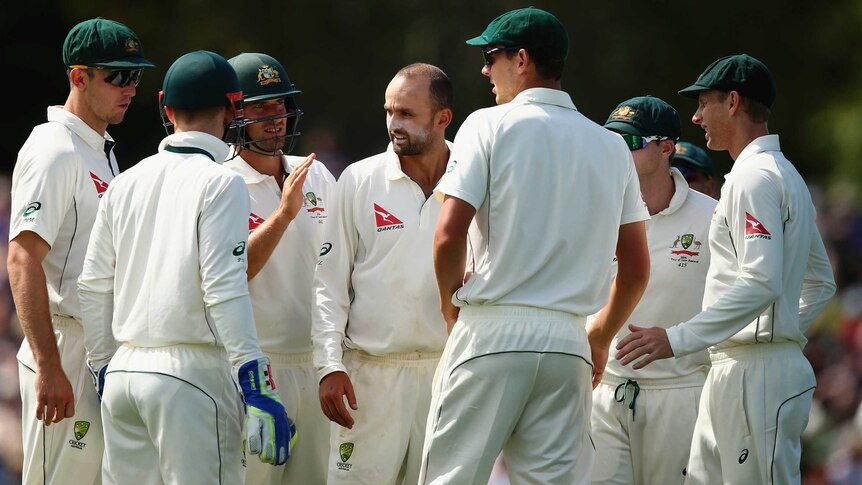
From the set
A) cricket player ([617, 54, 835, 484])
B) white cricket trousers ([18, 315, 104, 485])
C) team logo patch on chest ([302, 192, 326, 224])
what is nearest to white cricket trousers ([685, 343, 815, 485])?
cricket player ([617, 54, 835, 484])

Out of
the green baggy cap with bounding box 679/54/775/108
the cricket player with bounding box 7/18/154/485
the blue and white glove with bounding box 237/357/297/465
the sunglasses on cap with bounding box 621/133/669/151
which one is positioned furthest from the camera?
the sunglasses on cap with bounding box 621/133/669/151

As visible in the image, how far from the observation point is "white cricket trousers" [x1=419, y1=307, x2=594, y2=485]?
467 centimetres

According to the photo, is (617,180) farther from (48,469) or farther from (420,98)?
(48,469)

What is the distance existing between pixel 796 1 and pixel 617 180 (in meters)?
13.7

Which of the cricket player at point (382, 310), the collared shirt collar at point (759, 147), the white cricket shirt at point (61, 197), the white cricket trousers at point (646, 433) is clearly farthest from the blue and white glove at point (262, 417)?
the collared shirt collar at point (759, 147)

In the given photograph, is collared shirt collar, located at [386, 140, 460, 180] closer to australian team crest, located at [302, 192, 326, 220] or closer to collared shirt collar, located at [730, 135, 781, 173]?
australian team crest, located at [302, 192, 326, 220]

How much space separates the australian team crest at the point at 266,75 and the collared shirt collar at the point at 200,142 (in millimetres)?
1143

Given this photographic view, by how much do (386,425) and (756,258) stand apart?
179 cm

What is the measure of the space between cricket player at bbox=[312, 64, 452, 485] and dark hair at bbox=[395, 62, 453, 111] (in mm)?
24

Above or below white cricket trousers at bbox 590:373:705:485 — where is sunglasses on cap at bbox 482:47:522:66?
above

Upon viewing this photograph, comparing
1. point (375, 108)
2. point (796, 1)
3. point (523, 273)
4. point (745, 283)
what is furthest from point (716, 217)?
point (796, 1)

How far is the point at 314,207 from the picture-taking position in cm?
606

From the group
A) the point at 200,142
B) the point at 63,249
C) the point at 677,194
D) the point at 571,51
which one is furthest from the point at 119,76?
the point at 571,51

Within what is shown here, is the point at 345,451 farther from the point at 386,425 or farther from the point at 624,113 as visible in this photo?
the point at 624,113
